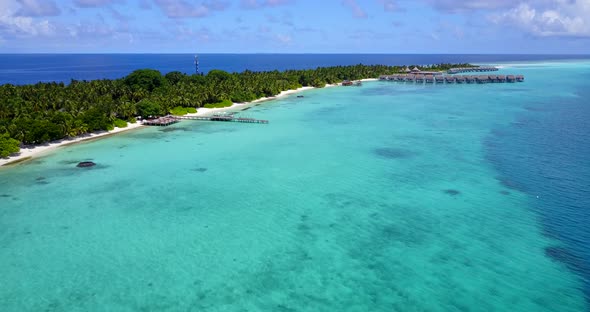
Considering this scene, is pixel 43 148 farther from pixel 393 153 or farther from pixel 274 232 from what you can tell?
pixel 393 153

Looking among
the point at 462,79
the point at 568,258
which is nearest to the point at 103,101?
the point at 568,258

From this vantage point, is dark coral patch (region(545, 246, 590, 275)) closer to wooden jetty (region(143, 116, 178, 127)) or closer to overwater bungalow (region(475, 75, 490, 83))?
wooden jetty (region(143, 116, 178, 127))

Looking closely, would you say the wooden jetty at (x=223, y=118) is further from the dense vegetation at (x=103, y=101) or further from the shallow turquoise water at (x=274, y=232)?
the shallow turquoise water at (x=274, y=232)

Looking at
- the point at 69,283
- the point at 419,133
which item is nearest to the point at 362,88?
the point at 419,133

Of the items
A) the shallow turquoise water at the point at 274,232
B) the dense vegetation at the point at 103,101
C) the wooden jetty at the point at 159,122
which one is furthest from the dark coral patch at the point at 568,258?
the wooden jetty at the point at 159,122

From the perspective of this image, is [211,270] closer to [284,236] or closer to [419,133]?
[284,236]

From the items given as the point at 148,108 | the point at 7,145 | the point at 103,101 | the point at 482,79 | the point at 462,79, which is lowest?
the point at 7,145

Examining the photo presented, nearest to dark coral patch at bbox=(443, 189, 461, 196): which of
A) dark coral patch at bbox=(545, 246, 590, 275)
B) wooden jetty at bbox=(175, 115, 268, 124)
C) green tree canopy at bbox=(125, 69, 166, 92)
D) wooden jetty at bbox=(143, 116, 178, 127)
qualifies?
dark coral patch at bbox=(545, 246, 590, 275)
